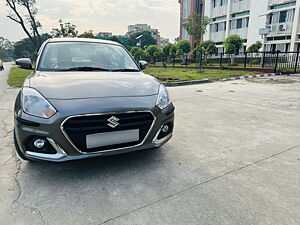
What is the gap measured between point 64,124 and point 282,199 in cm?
186

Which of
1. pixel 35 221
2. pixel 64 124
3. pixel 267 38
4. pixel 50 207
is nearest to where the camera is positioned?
pixel 35 221

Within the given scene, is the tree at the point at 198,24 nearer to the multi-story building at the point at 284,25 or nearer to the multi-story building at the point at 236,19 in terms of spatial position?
the multi-story building at the point at 236,19

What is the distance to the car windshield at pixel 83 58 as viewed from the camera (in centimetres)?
254

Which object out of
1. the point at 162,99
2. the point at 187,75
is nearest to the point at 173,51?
the point at 187,75

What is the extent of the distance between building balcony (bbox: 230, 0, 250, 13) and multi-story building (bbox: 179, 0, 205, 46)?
33.1 ft

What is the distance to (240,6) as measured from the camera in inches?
1061

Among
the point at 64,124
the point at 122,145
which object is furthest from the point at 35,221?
the point at 122,145

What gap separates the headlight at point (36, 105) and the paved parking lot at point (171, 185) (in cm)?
65

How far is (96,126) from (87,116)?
115 millimetres

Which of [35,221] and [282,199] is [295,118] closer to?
[282,199]

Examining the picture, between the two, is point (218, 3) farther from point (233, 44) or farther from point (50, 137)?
point (50, 137)

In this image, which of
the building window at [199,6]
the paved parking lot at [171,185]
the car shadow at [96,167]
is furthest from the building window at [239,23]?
the car shadow at [96,167]

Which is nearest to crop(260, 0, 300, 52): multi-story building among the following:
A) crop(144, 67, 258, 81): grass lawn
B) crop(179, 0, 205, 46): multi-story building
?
crop(144, 67, 258, 81): grass lawn

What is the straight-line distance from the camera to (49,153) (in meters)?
1.69
